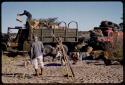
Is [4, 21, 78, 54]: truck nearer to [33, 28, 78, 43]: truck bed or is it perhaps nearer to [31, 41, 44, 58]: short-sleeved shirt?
[33, 28, 78, 43]: truck bed

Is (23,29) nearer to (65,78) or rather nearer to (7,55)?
(7,55)

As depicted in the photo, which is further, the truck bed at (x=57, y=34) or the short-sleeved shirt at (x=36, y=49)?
the truck bed at (x=57, y=34)

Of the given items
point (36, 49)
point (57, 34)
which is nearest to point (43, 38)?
point (57, 34)

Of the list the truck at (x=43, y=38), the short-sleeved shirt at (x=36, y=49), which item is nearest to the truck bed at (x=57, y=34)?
the truck at (x=43, y=38)

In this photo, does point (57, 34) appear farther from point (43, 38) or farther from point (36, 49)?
point (36, 49)

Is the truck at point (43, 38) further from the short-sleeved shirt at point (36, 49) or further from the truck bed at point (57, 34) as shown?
the short-sleeved shirt at point (36, 49)

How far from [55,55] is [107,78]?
26.9ft

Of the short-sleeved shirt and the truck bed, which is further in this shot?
the truck bed

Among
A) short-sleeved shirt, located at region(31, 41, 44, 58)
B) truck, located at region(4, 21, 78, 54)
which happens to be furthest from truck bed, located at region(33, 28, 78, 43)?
short-sleeved shirt, located at region(31, 41, 44, 58)

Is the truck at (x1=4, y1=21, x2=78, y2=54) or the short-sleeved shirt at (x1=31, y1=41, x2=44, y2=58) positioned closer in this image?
the short-sleeved shirt at (x1=31, y1=41, x2=44, y2=58)

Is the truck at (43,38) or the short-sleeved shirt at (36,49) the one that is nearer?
the short-sleeved shirt at (36,49)

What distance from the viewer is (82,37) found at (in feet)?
71.1

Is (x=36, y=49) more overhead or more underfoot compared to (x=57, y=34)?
more underfoot

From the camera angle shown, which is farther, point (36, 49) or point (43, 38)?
point (43, 38)
